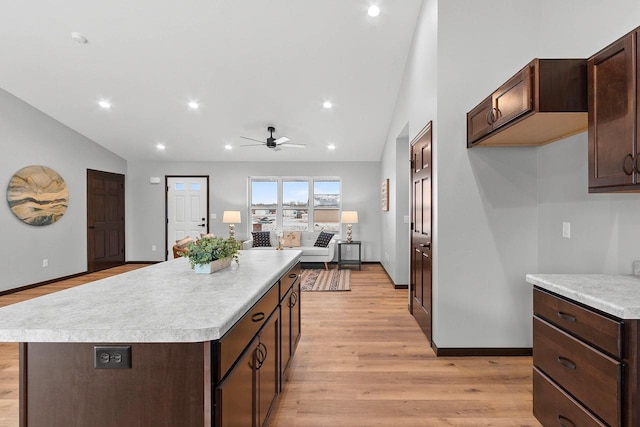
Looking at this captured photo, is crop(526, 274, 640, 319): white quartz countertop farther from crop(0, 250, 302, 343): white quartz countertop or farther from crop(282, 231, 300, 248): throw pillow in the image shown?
crop(282, 231, 300, 248): throw pillow

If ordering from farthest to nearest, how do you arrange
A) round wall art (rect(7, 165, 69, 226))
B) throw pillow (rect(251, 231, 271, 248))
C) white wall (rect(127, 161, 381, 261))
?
white wall (rect(127, 161, 381, 261)), throw pillow (rect(251, 231, 271, 248)), round wall art (rect(7, 165, 69, 226))

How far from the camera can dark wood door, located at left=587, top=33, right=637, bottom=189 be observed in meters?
1.46

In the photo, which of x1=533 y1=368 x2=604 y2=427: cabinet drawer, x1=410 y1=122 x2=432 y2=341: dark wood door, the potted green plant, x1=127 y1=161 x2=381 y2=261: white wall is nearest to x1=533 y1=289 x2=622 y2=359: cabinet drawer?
x1=533 y1=368 x2=604 y2=427: cabinet drawer

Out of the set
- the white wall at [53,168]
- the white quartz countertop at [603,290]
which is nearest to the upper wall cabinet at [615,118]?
the white quartz countertop at [603,290]

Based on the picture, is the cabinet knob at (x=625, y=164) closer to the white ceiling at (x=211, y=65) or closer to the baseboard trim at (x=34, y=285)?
the white ceiling at (x=211, y=65)

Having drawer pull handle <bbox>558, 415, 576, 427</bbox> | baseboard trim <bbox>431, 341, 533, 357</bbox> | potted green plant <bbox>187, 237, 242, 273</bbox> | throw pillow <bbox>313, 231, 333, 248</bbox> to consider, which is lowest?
baseboard trim <bbox>431, 341, 533, 357</bbox>

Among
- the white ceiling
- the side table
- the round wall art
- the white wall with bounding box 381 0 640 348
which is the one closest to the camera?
the white wall with bounding box 381 0 640 348

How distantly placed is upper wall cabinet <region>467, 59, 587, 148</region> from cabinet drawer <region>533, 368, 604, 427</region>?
145 cm

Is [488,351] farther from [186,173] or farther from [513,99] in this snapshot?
[186,173]

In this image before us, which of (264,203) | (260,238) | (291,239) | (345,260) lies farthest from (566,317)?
(264,203)

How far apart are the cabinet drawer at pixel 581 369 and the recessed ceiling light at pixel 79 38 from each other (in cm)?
510

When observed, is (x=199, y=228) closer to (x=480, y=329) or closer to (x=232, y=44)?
(x=232, y=44)

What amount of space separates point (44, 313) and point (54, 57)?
449 centimetres

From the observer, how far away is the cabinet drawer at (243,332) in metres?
1.10
